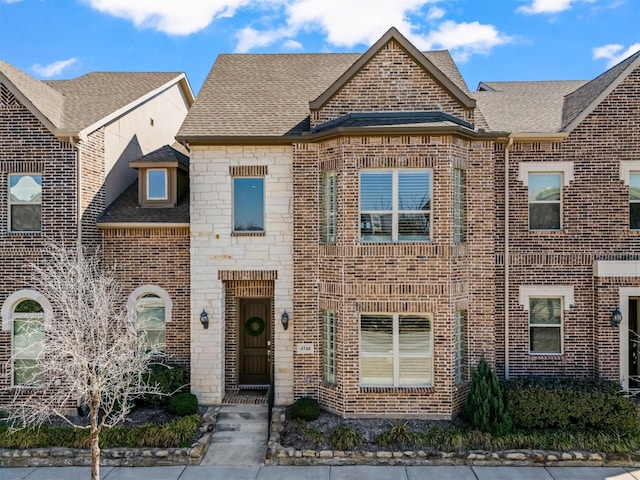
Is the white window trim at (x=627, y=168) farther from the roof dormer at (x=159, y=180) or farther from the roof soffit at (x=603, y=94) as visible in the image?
the roof dormer at (x=159, y=180)

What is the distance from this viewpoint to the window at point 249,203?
12.2 metres

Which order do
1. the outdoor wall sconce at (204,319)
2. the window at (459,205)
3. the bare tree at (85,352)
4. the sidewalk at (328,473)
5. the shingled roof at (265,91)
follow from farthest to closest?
the shingled roof at (265,91), the outdoor wall sconce at (204,319), the window at (459,205), the sidewalk at (328,473), the bare tree at (85,352)

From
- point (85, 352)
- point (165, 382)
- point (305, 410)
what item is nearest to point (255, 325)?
point (165, 382)

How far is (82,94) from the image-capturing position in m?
14.1

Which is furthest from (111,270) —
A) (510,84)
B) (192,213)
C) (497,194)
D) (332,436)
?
(510,84)

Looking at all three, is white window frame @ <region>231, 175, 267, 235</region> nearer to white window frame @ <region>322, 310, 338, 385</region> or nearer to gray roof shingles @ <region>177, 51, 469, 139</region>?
gray roof shingles @ <region>177, 51, 469, 139</region>

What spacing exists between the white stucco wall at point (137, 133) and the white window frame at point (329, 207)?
634 centimetres

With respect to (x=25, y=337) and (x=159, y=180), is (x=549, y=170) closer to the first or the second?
(x=159, y=180)

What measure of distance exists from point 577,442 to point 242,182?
391 inches

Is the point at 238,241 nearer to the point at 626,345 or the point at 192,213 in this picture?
the point at 192,213

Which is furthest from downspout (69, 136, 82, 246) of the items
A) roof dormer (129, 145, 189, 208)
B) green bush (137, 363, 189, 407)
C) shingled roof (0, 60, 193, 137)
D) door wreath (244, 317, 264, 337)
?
door wreath (244, 317, 264, 337)

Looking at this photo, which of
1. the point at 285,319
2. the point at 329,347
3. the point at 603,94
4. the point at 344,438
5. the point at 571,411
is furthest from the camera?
the point at 603,94

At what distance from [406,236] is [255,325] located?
16.7 feet

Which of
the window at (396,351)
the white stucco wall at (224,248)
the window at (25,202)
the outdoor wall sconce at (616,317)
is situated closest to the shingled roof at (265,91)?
the white stucco wall at (224,248)
